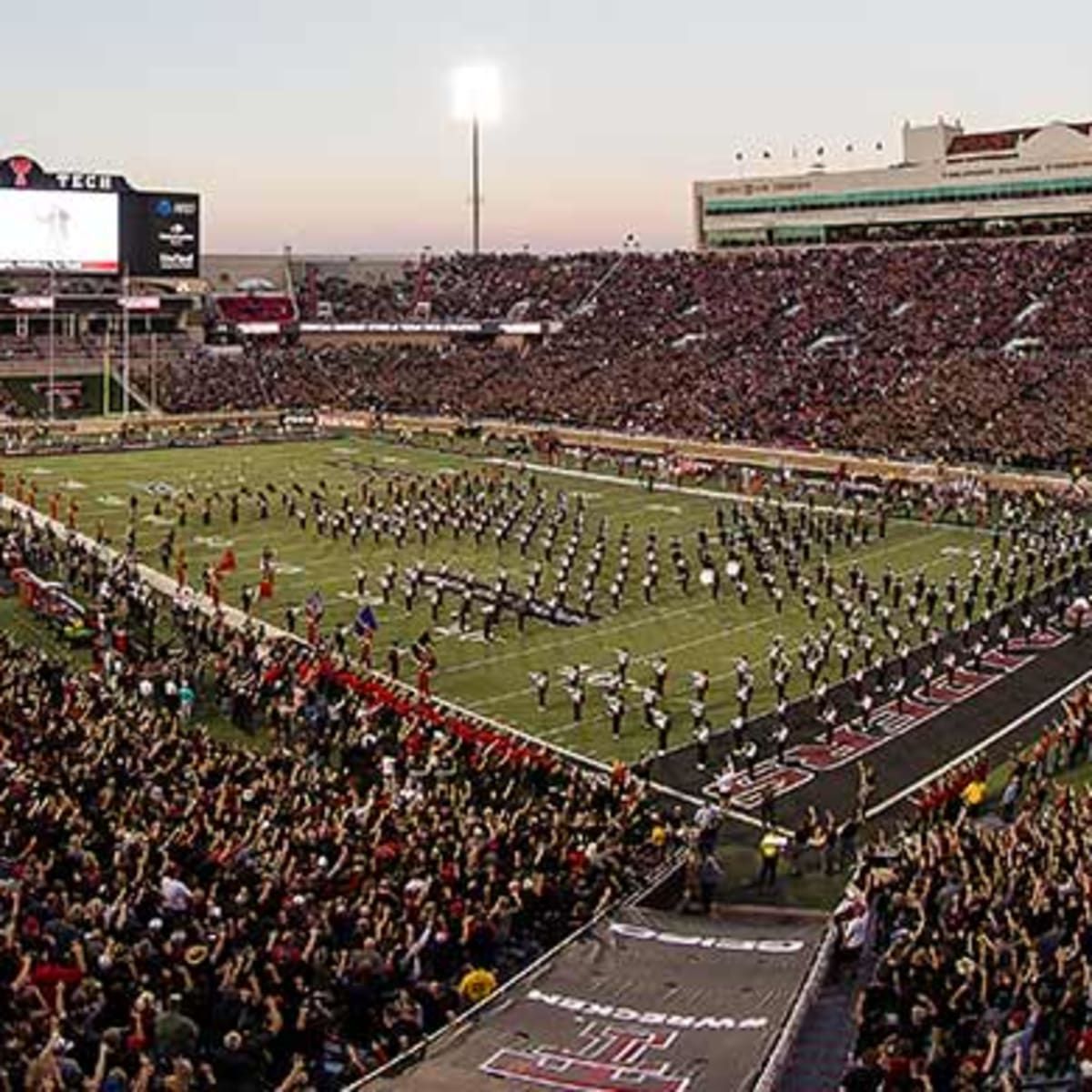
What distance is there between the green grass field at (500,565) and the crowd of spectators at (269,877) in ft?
10.6

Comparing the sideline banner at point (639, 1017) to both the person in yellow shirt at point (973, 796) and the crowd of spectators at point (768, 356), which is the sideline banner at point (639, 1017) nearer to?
the person in yellow shirt at point (973, 796)

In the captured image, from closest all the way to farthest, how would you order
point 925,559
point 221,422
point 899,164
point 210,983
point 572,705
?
point 210,983 < point 572,705 < point 925,559 < point 221,422 < point 899,164

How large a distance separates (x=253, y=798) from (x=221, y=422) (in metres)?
45.2

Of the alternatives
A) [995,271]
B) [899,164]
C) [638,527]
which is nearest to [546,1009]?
[638,527]

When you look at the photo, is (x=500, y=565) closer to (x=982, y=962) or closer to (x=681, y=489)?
(x=681, y=489)

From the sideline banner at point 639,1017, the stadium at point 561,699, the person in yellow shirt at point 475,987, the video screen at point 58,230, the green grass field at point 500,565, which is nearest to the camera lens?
the sideline banner at point 639,1017

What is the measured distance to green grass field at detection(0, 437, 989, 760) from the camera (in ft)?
71.6

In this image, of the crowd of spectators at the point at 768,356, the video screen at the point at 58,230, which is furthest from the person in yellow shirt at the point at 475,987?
the video screen at the point at 58,230

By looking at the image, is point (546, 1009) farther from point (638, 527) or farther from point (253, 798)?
point (638, 527)

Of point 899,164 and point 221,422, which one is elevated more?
point 899,164

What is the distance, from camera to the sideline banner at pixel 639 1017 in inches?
333

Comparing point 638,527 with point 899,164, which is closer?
point 638,527

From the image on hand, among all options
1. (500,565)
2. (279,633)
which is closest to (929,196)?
(500,565)

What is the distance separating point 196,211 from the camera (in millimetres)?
63531
